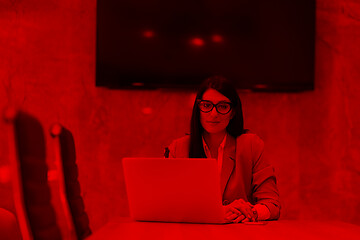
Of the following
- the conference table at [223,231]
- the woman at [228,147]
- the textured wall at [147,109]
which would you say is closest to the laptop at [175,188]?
the conference table at [223,231]

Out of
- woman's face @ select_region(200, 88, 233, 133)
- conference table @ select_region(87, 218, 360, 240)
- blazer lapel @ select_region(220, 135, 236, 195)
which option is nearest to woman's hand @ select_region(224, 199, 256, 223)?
conference table @ select_region(87, 218, 360, 240)

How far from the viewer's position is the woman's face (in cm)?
209

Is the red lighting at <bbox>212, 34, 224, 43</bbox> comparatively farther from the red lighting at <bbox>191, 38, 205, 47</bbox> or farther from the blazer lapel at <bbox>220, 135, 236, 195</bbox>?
the blazer lapel at <bbox>220, 135, 236, 195</bbox>

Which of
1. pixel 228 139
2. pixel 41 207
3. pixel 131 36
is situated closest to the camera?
pixel 41 207

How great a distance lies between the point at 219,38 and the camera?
3.36 m

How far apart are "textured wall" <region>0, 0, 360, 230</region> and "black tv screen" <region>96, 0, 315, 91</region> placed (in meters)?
→ 0.14

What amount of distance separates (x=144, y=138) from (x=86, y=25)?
102 centimetres

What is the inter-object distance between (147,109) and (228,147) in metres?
1.35

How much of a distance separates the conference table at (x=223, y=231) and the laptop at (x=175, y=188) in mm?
40

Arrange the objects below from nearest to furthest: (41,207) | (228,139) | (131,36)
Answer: (41,207), (228,139), (131,36)

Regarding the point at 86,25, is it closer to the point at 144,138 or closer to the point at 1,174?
the point at 144,138

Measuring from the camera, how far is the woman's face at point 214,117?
209 cm

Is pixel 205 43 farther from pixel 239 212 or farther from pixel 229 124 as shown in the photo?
pixel 239 212

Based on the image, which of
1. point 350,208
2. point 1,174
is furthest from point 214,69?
point 1,174
